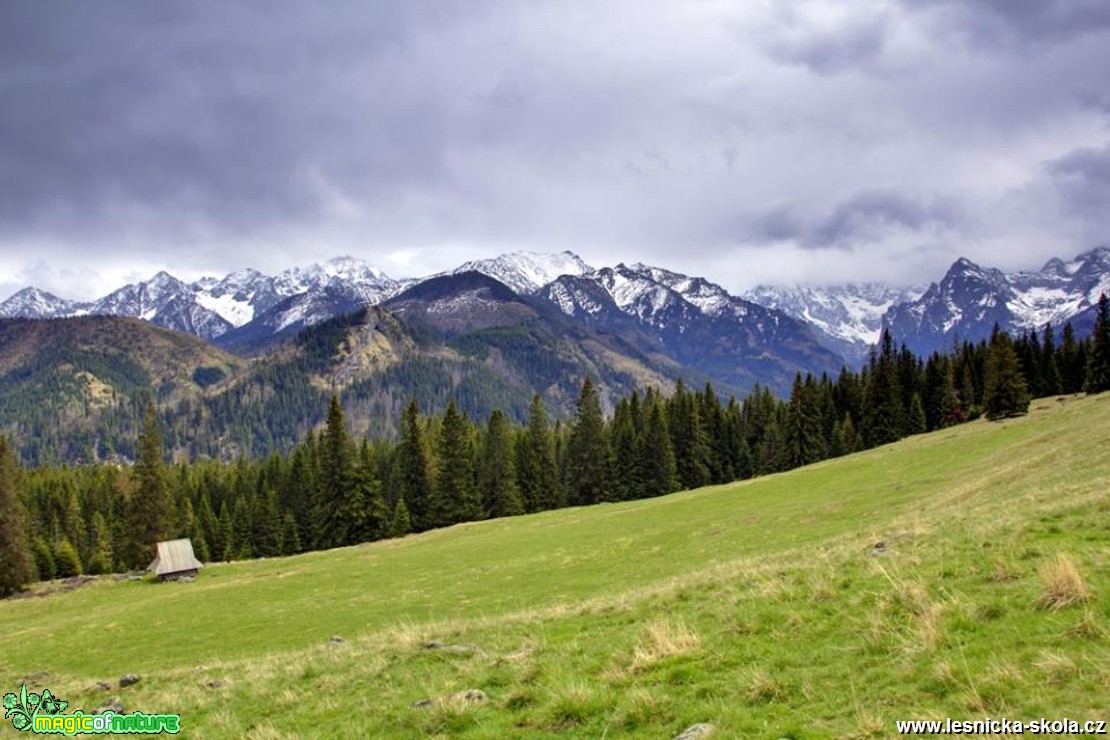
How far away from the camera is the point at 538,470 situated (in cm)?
10800

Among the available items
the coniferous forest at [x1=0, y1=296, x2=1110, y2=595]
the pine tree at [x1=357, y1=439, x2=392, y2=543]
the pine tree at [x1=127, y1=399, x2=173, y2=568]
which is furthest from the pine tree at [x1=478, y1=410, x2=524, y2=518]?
the pine tree at [x1=127, y1=399, x2=173, y2=568]

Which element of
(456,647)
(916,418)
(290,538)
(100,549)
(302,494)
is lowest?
(290,538)

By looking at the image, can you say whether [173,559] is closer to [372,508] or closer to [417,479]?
[372,508]

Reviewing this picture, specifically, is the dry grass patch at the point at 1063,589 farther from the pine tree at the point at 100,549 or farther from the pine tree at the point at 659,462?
the pine tree at the point at 100,549

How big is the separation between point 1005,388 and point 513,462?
67.0 m

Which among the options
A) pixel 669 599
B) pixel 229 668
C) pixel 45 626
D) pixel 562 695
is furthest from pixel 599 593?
pixel 45 626

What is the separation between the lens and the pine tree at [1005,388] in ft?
266

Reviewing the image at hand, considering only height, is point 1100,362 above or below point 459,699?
above

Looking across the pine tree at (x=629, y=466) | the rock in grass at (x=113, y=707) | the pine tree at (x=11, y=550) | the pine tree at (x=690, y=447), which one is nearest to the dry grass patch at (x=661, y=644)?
the rock in grass at (x=113, y=707)

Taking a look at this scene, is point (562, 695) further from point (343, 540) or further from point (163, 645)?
point (343, 540)

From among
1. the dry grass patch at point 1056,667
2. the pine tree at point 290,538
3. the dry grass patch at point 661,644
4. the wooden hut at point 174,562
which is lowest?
the pine tree at point 290,538

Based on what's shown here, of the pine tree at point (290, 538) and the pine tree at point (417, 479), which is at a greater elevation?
the pine tree at point (417, 479)

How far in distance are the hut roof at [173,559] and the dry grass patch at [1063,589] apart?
70.5 meters

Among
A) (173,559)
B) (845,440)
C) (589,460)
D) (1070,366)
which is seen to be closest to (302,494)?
(173,559)
